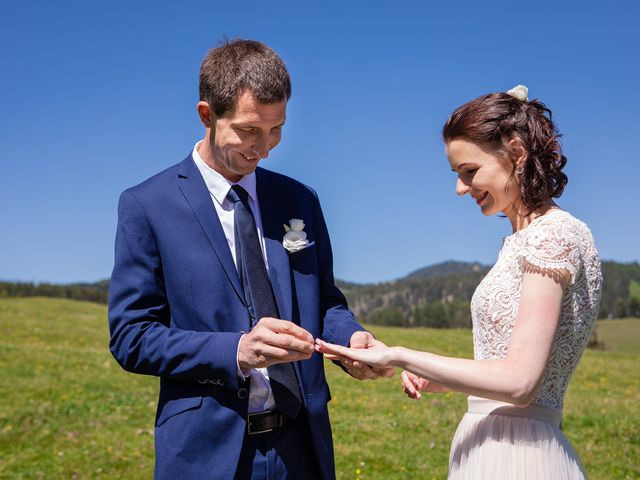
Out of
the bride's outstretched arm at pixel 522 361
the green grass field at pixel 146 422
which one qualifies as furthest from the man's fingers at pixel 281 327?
the green grass field at pixel 146 422

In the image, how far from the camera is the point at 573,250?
301 cm

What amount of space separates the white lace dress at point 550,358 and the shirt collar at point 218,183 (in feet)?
3.91

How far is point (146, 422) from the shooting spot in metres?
11.0

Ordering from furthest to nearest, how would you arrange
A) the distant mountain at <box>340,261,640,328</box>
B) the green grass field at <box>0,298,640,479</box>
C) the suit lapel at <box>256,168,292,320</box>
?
the distant mountain at <box>340,261,640,328</box> → the green grass field at <box>0,298,640,479</box> → the suit lapel at <box>256,168,292,320</box>

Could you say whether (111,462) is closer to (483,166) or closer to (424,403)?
(424,403)

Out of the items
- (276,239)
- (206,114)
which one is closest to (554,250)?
(276,239)

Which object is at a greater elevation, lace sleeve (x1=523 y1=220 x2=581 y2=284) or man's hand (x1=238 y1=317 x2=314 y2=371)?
lace sleeve (x1=523 y1=220 x2=581 y2=284)

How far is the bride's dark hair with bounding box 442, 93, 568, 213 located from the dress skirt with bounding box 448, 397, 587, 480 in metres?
0.90

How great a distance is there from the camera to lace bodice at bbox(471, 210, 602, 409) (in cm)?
302

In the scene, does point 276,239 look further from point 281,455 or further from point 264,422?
point 281,455

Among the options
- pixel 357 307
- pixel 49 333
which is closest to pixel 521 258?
pixel 49 333

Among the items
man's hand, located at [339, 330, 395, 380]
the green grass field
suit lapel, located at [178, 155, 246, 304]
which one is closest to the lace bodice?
man's hand, located at [339, 330, 395, 380]

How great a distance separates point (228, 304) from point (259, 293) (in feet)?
0.48

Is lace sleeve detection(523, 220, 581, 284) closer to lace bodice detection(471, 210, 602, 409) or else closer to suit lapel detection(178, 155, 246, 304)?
lace bodice detection(471, 210, 602, 409)
